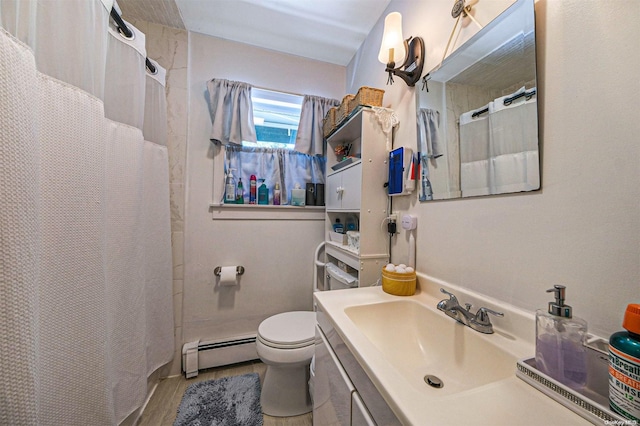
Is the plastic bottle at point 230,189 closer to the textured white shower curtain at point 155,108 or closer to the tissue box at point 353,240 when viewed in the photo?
the textured white shower curtain at point 155,108

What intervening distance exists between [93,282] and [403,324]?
1111mm

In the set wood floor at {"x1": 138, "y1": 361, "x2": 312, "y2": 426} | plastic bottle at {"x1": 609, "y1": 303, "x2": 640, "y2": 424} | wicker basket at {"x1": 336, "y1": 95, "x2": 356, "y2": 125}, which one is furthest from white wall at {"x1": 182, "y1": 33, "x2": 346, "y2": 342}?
plastic bottle at {"x1": 609, "y1": 303, "x2": 640, "y2": 424}

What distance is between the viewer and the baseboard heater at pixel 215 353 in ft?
4.74

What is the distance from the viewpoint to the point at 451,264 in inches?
33.2

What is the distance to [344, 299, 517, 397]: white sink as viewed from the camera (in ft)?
1.91

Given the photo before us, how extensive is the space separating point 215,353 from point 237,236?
0.82 metres

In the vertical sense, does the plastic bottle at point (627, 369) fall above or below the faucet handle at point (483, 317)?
above

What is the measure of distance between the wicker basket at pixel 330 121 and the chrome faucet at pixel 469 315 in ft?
4.01

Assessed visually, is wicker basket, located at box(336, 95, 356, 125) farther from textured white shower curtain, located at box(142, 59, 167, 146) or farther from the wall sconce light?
textured white shower curtain, located at box(142, 59, 167, 146)

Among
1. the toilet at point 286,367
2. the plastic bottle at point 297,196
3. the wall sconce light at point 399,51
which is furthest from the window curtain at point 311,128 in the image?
the toilet at point 286,367

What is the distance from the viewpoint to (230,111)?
1540 mm

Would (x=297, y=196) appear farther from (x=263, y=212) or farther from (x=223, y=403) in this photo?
(x=223, y=403)

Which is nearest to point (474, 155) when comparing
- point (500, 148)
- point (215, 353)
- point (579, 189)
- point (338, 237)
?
point (500, 148)

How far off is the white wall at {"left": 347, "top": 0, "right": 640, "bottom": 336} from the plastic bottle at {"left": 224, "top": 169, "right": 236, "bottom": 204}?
145 cm
